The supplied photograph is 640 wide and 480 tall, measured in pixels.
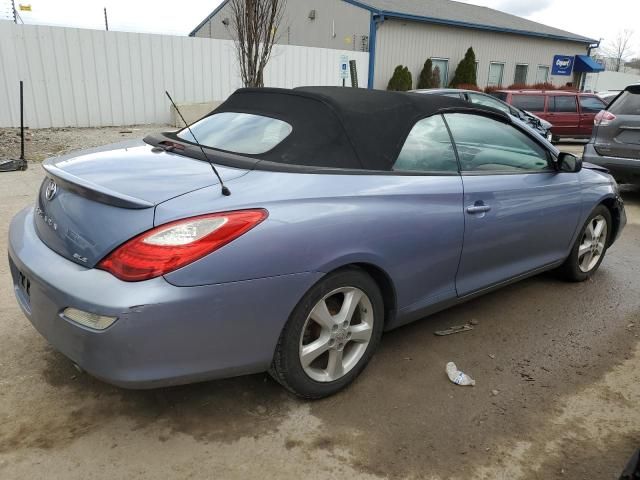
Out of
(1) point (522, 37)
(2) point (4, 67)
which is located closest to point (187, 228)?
(2) point (4, 67)

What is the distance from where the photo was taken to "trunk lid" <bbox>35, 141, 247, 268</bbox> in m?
2.17

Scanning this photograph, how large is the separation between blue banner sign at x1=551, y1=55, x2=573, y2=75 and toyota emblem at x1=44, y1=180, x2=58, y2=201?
31.7 m

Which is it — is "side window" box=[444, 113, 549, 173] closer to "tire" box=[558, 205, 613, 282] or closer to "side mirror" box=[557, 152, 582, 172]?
"side mirror" box=[557, 152, 582, 172]

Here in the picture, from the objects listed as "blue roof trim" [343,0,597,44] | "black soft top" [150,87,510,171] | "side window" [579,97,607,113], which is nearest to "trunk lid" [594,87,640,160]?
"black soft top" [150,87,510,171]

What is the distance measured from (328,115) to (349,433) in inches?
64.5

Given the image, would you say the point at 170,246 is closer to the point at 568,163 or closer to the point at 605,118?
the point at 568,163

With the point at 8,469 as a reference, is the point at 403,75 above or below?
above

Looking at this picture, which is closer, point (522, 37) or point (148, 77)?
point (148, 77)

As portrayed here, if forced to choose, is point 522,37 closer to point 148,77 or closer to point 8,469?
point 148,77

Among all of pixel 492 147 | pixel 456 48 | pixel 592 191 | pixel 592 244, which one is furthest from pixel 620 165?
pixel 456 48

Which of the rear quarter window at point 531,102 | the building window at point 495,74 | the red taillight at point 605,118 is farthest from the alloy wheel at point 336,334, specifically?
the building window at point 495,74

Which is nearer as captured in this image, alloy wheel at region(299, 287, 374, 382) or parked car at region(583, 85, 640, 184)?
alloy wheel at region(299, 287, 374, 382)

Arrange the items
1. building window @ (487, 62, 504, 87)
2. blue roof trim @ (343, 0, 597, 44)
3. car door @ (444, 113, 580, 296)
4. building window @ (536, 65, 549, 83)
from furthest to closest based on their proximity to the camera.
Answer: building window @ (536, 65, 549, 83)
building window @ (487, 62, 504, 87)
blue roof trim @ (343, 0, 597, 44)
car door @ (444, 113, 580, 296)

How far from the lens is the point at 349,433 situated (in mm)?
2469
